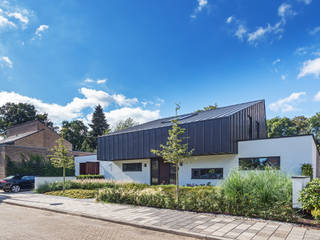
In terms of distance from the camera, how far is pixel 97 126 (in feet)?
156

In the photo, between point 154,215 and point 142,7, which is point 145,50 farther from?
point 154,215

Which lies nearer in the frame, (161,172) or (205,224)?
(205,224)

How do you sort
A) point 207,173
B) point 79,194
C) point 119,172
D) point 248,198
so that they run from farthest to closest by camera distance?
point 119,172 → point 207,173 → point 79,194 → point 248,198

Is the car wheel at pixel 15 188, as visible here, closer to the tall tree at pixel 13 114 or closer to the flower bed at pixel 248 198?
the flower bed at pixel 248 198

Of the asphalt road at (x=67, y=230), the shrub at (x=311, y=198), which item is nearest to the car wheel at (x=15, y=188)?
the asphalt road at (x=67, y=230)

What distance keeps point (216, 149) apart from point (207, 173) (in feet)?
7.51

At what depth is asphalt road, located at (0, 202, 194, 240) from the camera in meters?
5.62

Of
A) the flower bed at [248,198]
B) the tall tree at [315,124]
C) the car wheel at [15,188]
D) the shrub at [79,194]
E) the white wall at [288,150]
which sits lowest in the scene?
the car wheel at [15,188]

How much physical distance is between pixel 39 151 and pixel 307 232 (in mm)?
28857

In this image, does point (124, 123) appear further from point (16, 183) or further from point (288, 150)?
point (288, 150)

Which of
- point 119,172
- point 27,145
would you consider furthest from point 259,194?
point 27,145

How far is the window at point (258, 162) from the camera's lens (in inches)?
511

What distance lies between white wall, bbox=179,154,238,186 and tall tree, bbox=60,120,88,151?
1496 inches

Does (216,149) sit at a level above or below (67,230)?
above
